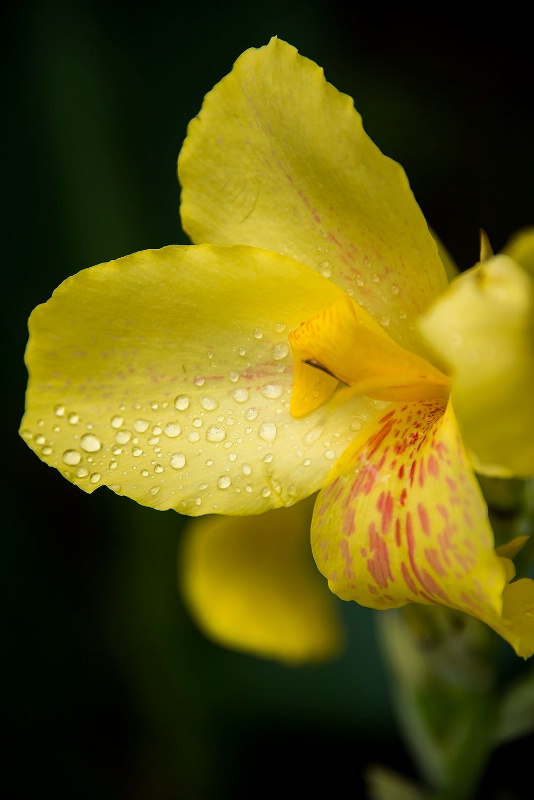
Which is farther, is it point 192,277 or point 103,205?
point 103,205

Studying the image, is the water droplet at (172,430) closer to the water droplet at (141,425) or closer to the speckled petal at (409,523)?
the water droplet at (141,425)

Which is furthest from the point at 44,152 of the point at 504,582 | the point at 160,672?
the point at 504,582

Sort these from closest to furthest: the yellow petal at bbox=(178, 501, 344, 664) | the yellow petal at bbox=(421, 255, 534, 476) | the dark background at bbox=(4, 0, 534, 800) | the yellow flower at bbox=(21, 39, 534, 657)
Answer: the yellow petal at bbox=(421, 255, 534, 476)
the yellow flower at bbox=(21, 39, 534, 657)
the yellow petal at bbox=(178, 501, 344, 664)
the dark background at bbox=(4, 0, 534, 800)

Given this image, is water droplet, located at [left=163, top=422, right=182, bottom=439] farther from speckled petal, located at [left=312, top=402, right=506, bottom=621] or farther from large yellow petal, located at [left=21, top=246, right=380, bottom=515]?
speckled petal, located at [left=312, top=402, right=506, bottom=621]

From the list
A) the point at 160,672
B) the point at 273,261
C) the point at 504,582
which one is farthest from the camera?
the point at 160,672

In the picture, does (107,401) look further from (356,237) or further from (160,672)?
(160,672)

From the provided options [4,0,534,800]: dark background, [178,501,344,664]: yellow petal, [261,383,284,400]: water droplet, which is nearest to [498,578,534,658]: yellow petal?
[261,383,284,400]: water droplet

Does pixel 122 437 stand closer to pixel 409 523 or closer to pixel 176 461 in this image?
pixel 176 461

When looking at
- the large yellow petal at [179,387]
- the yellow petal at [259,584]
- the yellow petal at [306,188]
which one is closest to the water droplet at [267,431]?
the large yellow petal at [179,387]
